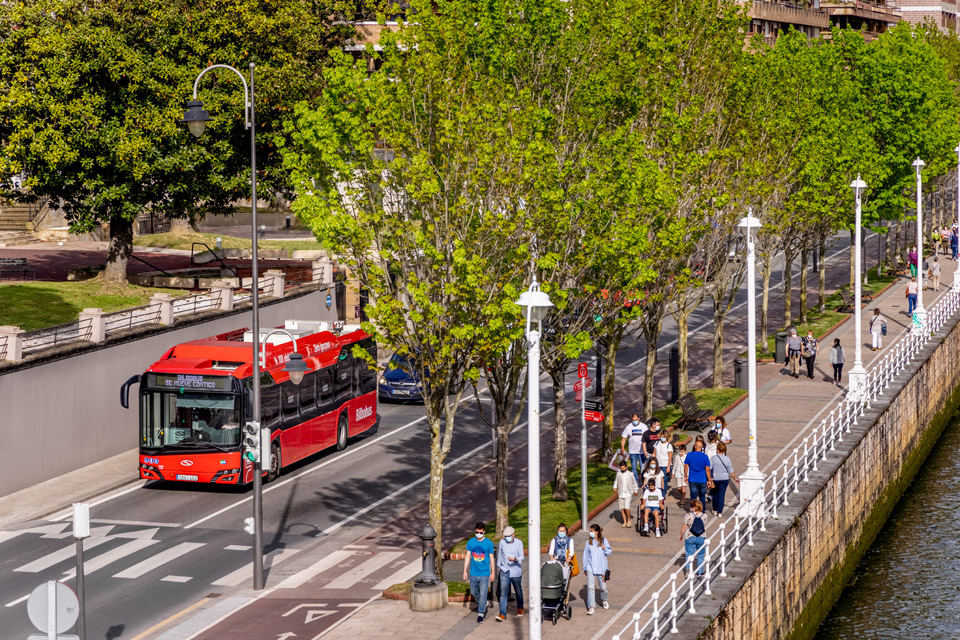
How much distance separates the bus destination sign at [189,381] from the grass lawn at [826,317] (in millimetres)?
20302

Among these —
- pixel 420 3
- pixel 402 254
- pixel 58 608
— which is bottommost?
pixel 58 608

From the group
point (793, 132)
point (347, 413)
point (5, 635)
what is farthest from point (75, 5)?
point (5, 635)

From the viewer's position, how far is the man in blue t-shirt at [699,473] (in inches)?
1066

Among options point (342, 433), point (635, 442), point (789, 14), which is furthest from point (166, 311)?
point (789, 14)

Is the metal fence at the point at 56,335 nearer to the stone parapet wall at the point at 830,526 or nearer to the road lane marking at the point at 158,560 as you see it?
the road lane marking at the point at 158,560

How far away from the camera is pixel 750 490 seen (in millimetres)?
26938

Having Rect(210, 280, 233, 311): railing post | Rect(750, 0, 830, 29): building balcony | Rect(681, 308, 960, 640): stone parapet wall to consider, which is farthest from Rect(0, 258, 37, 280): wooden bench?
Rect(750, 0, 830, 29): building balcony

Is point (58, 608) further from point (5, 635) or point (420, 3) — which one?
point (420, 3)

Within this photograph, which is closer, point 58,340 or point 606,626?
point 606,626

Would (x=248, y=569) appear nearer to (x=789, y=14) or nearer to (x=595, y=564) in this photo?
(x=595, y=564)

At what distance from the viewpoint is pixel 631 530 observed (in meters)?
27.6

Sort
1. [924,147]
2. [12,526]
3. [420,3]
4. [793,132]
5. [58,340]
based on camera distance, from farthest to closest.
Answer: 1. [924,147]
2. [793,132]
3. [58,340]
4. [12,526]
5. [420,3]

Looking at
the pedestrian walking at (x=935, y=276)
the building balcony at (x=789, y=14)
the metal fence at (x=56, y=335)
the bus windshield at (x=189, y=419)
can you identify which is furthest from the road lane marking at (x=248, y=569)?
the building balcony at (x=789, y=14)

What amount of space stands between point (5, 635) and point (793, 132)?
31297mm
